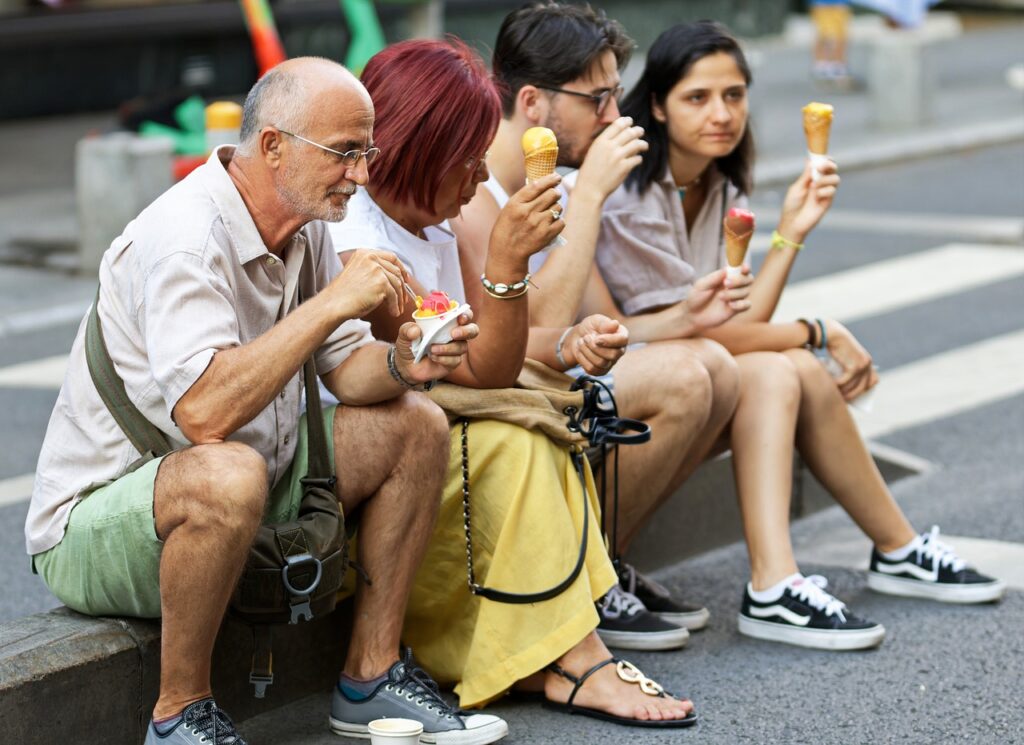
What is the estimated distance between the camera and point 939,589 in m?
4.25

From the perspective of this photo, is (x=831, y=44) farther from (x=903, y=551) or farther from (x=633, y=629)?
(x=633, y=629)

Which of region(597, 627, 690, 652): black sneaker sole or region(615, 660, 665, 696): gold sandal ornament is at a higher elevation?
region(615, 660, 665, 696): gold sandal ornament

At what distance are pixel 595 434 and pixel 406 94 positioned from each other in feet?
2.73

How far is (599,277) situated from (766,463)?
64 cm

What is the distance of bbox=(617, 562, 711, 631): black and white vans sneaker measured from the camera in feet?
13.3

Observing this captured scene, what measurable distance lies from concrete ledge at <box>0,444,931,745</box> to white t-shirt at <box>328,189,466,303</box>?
0.76 meters

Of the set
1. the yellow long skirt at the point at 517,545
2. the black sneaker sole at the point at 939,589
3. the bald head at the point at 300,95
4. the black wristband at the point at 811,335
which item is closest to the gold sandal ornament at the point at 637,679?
the yellow long skirt at the point at 517,545

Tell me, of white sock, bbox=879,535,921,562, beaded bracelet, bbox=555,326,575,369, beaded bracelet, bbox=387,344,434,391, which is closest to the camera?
beaded bracelet, bbox=387,344,434,391

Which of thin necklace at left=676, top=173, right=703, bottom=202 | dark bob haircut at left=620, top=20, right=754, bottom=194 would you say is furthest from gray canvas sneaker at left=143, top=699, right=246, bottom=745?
thin necklace at left=676, top=173, right=703, bottom=202

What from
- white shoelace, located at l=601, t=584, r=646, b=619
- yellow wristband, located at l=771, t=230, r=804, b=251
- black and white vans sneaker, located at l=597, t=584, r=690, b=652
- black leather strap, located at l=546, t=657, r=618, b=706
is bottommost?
black and white vans sneaker, located at l=597, t=584, r=690, b=652

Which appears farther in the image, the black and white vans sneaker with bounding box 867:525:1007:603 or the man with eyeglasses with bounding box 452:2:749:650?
the black and white vans sneaker with bounding box 867:525:1007:603

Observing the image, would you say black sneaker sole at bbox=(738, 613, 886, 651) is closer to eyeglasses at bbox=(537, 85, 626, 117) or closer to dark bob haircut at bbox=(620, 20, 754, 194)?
dark bob haircut at bbox=(620, 20, 754, 194)

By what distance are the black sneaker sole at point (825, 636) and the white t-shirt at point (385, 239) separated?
115cm

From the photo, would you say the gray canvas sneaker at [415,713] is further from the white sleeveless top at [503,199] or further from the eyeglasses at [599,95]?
the eyeglasses at [599,95]
